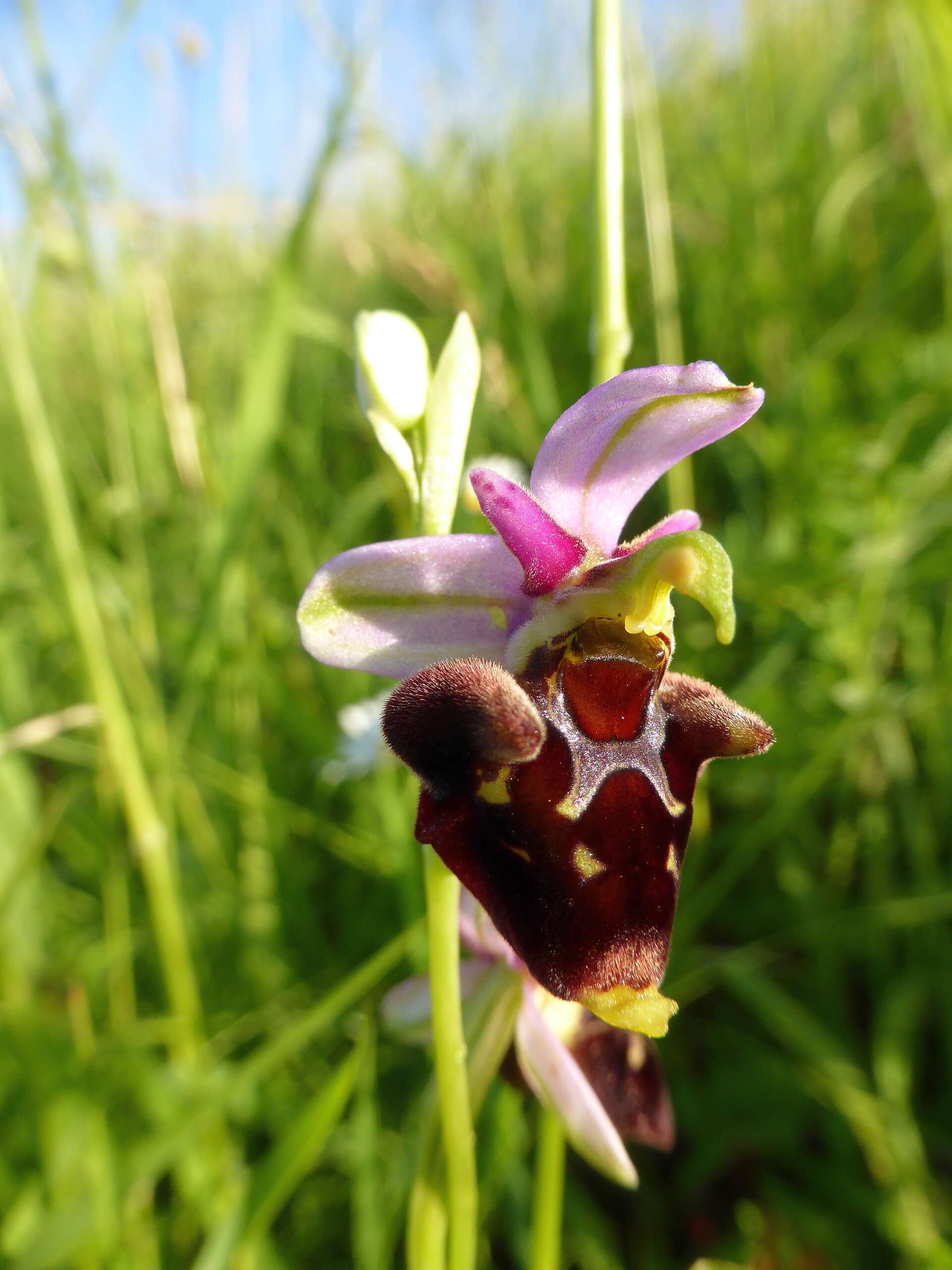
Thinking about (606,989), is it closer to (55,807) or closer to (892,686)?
(55,807)

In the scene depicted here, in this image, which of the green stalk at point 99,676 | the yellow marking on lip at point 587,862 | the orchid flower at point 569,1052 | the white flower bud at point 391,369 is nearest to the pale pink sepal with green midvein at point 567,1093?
the orchid flower at point 569,1052

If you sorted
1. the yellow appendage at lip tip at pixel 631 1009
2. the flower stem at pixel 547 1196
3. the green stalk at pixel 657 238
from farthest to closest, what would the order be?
1. the green stalk at pixel 657 238
2. the flower stem at pixel 547 1196
3. the yellow appendage at lip tip at pixel 631 1009

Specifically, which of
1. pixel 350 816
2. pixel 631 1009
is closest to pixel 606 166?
pixel 631 1009

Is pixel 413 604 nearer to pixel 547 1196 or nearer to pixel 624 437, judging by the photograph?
pixel 624 437

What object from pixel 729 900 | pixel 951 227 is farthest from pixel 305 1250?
pixel 951 227

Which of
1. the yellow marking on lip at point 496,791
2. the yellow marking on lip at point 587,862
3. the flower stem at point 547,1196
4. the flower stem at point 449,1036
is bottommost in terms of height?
the flower stem at point 547,1196

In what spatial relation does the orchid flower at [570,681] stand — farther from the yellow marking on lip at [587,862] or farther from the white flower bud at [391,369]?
the white flower bud at [391,369]
